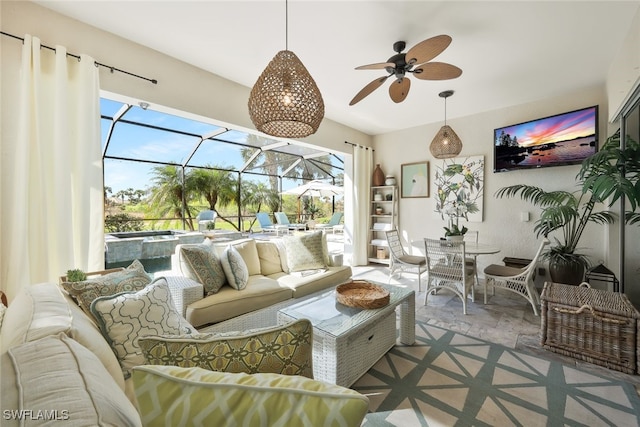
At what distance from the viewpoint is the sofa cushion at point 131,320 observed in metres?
1.18

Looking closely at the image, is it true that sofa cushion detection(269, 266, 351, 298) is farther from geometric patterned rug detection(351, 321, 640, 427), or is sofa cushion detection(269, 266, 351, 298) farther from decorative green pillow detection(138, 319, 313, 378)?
decorative green pillow detection(138, 319, 313, 378)

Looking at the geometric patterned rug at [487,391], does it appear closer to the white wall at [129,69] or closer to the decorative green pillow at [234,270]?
the decorative green pillow at [234,270]

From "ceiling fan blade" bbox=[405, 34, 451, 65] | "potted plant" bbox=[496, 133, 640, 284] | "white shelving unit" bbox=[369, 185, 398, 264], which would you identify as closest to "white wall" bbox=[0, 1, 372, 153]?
"ceiling fan blade" bbox=[405, 34, 451, 65]

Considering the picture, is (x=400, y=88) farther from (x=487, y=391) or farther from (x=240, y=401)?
(x=240, y=401)

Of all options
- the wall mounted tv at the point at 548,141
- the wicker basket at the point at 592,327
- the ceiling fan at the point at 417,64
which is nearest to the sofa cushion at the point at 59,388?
the ceiling fan at the point at 417,64

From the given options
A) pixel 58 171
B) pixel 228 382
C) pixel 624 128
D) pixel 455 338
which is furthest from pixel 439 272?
pixel 58 171

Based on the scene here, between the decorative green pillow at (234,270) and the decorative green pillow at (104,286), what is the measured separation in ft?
2.68

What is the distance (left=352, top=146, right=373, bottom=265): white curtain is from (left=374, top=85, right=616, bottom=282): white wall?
0.64 m

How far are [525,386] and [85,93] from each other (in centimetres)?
397

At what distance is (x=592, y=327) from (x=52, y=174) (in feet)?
14.3

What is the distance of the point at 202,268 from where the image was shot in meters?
2.33

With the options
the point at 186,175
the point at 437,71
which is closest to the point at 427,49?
the point at 437,71

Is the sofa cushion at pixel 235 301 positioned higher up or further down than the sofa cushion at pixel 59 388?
further down

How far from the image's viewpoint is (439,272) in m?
3.11
